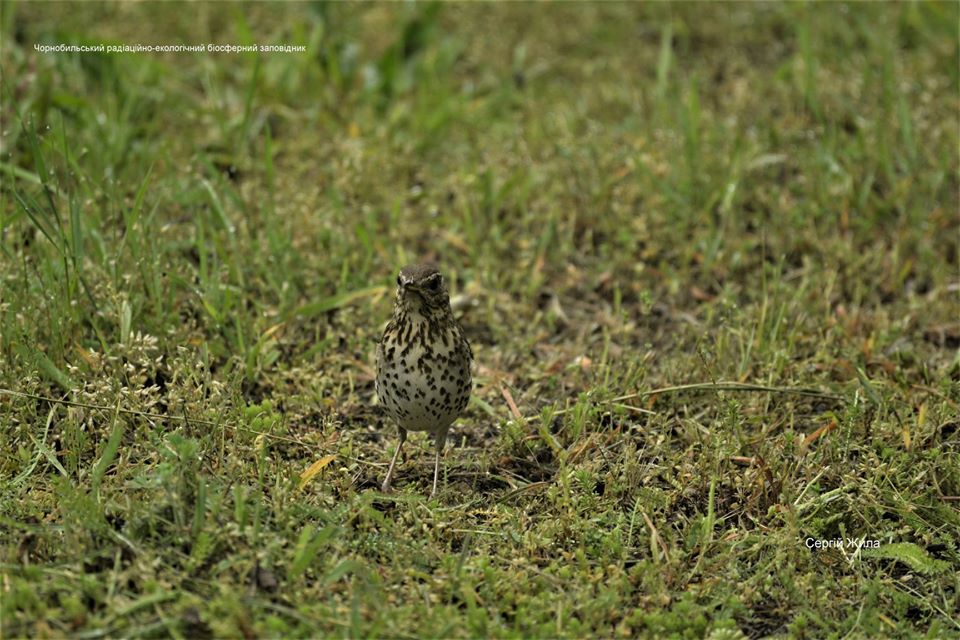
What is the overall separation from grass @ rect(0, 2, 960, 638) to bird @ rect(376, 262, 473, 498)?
1.23 ft

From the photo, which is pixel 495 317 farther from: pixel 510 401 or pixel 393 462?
pixel 393 462

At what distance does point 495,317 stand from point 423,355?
1748mm

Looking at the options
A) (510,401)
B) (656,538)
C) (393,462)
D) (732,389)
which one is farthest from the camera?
(510,401)

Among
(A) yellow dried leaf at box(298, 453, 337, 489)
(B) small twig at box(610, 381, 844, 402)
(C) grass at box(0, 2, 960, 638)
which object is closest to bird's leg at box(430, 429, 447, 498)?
(C) grass at box(0, 2, 960, 638)

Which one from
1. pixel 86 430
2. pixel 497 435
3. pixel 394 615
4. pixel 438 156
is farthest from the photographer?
pixel 438 156

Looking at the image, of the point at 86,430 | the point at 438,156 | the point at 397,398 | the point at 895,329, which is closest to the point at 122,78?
the point at 438,156

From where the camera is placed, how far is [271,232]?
649 cm

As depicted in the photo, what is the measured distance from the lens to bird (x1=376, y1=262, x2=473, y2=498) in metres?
4.95

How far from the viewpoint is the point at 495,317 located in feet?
21.9

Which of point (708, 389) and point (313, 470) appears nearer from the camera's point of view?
point (313, 470)

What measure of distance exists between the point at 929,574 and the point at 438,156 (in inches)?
163

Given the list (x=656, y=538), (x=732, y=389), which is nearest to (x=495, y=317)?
(x=732, y=389)

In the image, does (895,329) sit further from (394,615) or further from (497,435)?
(394,615)

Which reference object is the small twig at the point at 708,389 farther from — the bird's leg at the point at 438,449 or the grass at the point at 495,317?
the bird's leg at the point at 438,449
